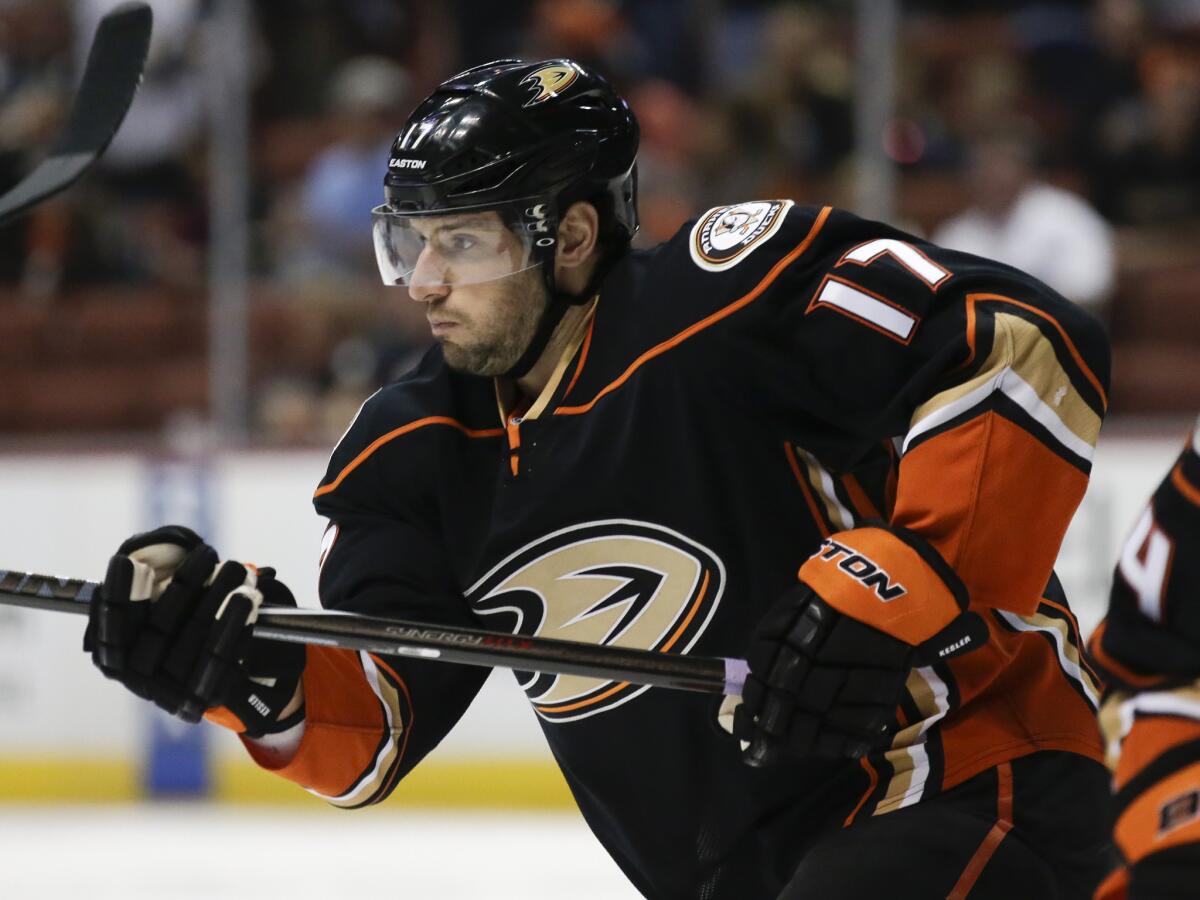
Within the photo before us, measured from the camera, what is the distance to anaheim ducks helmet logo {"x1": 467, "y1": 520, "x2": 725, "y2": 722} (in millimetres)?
2250

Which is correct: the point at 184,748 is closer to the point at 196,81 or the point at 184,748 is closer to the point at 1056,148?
the point at 196,81

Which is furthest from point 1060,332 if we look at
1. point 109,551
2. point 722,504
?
point 109,551

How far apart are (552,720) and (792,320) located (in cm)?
59

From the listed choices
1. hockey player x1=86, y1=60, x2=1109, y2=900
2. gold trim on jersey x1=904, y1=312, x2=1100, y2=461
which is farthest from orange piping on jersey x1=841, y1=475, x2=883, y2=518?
gold trim on jersey x1=904, y1=312, x2=1100, y2=461

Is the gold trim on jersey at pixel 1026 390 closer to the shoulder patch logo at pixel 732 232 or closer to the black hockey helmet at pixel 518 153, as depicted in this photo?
the shoulder patch logo at pixel 732 232

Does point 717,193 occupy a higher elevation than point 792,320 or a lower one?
lower

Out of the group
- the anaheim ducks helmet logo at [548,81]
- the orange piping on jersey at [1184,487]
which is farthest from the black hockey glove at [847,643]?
the anaheim ducks helmet logo at [548,81]

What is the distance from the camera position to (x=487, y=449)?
7.78 ft

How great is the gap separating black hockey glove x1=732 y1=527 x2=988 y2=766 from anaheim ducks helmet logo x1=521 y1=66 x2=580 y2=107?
70cm

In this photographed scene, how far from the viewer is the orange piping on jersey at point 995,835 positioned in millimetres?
2020

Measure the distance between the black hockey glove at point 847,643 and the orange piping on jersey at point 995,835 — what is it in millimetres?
177

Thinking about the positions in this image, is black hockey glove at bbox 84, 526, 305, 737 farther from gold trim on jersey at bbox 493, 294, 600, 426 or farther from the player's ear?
the player's ear

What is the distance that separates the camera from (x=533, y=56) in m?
6.44

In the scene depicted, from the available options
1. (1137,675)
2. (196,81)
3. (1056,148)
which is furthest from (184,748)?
(1137,675)
